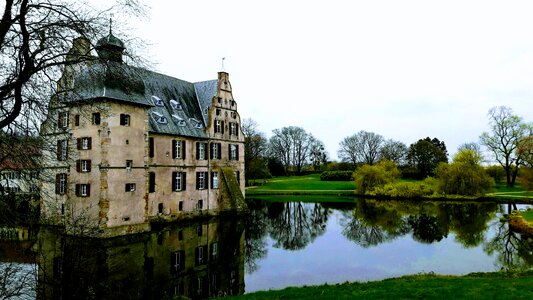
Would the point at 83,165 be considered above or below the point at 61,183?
above

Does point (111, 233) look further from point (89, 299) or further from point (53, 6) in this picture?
point (53, 6)

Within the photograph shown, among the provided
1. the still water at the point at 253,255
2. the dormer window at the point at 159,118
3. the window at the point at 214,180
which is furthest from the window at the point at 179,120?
the still water at the point at 253,255

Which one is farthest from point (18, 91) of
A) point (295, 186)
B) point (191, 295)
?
point (295, 186)

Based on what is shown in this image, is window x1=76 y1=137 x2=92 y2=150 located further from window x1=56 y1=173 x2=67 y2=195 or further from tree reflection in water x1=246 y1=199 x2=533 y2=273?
tree reflection in water x1=246 y1=199 x2=533 y2=273

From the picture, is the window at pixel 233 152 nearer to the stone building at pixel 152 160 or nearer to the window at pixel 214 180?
the stone building at pixel 152 160

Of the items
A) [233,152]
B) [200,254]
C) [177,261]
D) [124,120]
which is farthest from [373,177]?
[177,261]

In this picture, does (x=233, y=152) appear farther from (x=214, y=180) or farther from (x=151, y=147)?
(x=151, y=147)

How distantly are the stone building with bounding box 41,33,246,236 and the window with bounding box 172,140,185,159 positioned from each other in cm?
7

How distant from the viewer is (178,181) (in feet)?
90.9

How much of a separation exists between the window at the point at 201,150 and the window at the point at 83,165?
9238 millimetres

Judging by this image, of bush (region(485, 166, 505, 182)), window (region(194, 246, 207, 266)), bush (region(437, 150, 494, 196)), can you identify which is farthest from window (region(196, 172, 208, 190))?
bush (region(485, 166, 505, 182))

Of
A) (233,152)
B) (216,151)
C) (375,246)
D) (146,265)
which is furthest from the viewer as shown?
(233,152)

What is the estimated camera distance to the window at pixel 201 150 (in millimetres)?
29938

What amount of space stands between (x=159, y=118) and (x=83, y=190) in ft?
23.5
